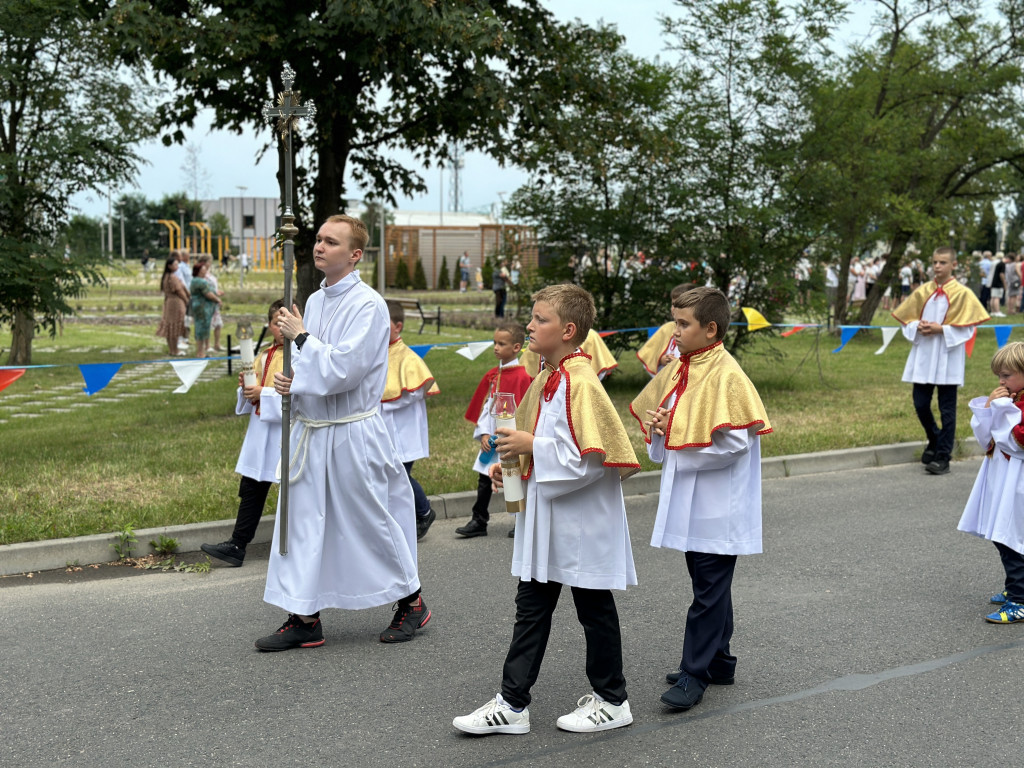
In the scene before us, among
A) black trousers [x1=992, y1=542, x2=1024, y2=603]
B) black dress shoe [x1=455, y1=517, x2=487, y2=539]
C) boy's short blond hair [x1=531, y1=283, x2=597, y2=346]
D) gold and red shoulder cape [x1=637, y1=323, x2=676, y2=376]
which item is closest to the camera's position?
boy's short blond hair [x1=531, y1=283, x2=597, y2=346]

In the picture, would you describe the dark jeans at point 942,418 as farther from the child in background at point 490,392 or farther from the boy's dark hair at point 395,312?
the boy's dark hair at point 395,312

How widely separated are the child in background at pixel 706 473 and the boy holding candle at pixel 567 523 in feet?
1.10

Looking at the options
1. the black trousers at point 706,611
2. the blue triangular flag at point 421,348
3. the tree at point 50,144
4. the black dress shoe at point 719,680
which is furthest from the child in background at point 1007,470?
the tree at point 50,144

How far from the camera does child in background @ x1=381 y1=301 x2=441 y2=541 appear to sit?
7.40m

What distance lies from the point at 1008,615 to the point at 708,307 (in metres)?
2.59

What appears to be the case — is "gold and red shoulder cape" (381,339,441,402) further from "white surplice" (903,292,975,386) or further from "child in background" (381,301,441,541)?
"white surplice" (903,292,975,386)

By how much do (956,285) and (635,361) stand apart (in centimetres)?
753

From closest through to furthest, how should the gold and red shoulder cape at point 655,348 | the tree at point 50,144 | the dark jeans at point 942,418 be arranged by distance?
the gold and red shoulder cape at point 655,348
the dark jeans at point 942,418
the tree at point 50,144

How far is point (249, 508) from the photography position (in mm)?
6773

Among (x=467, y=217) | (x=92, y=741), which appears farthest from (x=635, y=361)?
(x=467, y=217)

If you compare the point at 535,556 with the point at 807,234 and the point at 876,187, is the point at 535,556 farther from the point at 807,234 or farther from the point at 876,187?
the point at 876,187

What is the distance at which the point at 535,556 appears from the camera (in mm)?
4238

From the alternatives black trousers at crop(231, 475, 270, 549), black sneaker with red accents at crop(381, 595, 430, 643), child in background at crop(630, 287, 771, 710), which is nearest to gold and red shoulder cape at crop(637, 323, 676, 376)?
black trousers at crop(231, 475, 270, 549)

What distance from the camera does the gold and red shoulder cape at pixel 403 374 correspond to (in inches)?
291
